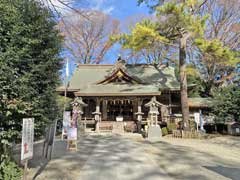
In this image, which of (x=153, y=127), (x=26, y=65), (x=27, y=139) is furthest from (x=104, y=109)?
(x=27, y=139)

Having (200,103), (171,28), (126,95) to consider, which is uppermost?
(171,28)

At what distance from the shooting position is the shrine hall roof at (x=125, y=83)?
20.0 m

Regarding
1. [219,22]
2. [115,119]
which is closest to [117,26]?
[219,22]

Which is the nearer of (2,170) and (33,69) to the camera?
(2,170)

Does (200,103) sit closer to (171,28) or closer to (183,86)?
(183,86)

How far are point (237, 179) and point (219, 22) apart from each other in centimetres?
2296

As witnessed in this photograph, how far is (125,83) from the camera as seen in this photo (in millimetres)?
21984

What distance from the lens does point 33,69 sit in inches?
215

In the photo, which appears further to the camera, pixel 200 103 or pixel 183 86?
pixel 200 103

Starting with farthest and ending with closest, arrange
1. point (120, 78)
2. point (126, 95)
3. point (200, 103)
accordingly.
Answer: point (200, 103) < point (120, 78) < point (126, 95)

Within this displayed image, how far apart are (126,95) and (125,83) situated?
2642 millimetres

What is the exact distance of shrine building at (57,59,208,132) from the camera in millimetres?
19731

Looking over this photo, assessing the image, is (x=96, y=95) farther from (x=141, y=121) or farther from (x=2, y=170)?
(x=2, y=170)

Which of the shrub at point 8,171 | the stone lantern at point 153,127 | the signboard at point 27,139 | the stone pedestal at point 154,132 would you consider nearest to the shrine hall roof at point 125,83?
the stone lantern at point 153,127
